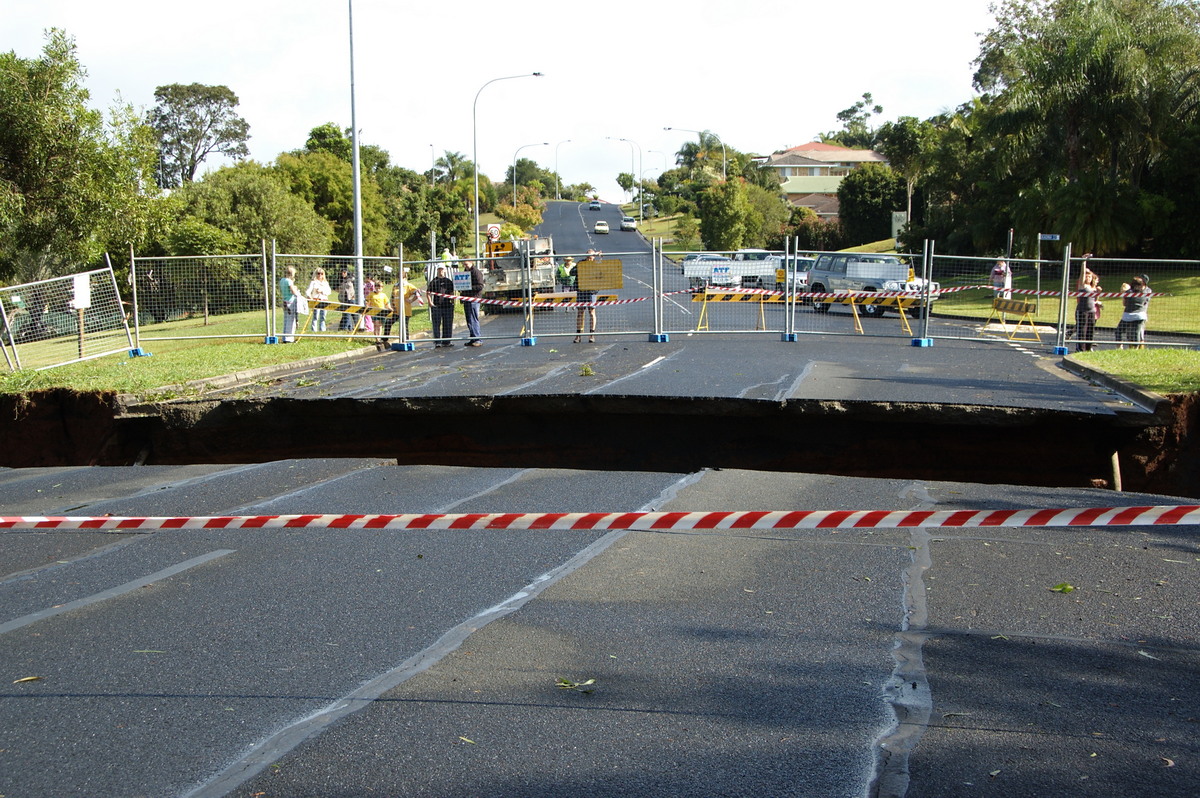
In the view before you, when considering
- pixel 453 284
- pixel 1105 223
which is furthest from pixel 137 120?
pixel 1105 223

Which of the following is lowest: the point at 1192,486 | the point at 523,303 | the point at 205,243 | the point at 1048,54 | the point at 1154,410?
the point at 1192,486

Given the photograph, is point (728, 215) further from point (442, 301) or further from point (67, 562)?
point (67, 562)

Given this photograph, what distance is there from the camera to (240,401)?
12.7 meters

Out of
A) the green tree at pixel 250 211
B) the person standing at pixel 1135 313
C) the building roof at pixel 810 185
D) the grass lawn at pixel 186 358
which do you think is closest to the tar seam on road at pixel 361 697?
the grass lawn at pixel 186 358

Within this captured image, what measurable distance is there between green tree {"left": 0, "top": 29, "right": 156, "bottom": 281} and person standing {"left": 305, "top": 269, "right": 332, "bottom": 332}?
3.95m

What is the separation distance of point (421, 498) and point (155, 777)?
4971 mm

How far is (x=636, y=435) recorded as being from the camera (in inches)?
498

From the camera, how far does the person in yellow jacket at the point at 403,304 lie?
1831cm

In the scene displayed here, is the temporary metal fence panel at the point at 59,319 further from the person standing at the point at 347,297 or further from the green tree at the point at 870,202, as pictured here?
the green tree at the point at 870,202

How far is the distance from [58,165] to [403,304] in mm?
6661

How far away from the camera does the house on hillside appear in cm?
11738

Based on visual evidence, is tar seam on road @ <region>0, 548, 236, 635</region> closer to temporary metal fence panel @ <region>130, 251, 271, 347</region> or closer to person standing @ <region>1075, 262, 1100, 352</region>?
temporary metal fence panel @ <region>130, 251, 271, 347</region>

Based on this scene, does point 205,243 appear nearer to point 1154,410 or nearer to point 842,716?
point 1154,410

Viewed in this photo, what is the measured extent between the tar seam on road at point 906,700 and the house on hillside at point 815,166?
10744 cm
